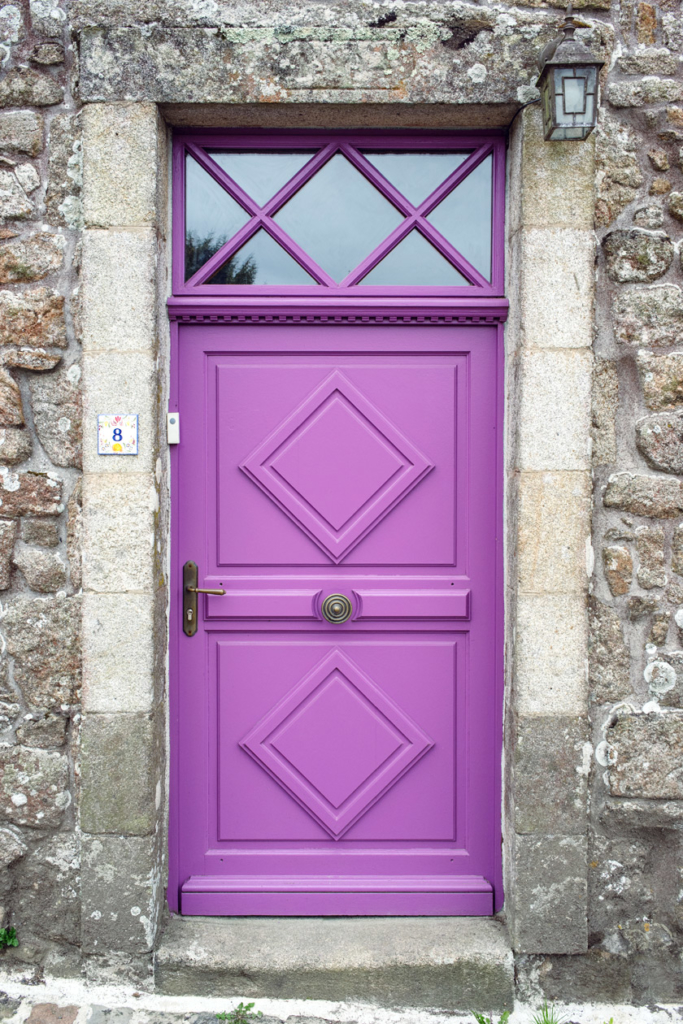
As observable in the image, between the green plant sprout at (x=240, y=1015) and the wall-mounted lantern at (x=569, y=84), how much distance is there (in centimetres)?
323

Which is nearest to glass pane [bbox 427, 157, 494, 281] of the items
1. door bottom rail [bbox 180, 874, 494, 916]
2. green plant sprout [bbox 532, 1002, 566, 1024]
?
door bottom rail [bbox 180, 874, 494, 916]

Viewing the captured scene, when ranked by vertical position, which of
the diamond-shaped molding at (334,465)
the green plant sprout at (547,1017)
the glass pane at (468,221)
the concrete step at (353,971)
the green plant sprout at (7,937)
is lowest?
the green plant sprout at (547,1017)

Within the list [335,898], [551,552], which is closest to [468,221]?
[551,552]

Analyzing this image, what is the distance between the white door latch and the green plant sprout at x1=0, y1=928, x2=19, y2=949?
6.27 ft

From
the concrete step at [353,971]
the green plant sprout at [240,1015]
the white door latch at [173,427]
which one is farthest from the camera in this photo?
the white door latch at [173,427]

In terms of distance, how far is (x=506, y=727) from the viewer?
2846 millimetres

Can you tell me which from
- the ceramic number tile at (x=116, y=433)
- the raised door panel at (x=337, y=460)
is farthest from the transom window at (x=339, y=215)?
the ceramic number tile at (x=116, y=433)

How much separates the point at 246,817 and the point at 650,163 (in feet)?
9.54

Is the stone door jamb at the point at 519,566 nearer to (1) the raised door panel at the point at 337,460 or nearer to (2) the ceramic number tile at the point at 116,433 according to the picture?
(2) the ceramic number tile at the point at 116,433

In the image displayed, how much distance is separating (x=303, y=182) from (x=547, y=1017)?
3198 mm

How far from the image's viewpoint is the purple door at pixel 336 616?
9.57 ft

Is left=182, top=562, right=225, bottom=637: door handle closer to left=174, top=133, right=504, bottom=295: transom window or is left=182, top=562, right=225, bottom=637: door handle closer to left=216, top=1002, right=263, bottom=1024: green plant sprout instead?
left=174, top=133, right=504, bottom=295: transom window

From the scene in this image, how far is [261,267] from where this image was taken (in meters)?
2.92

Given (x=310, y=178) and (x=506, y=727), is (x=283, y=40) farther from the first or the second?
(x=506, y=727)
